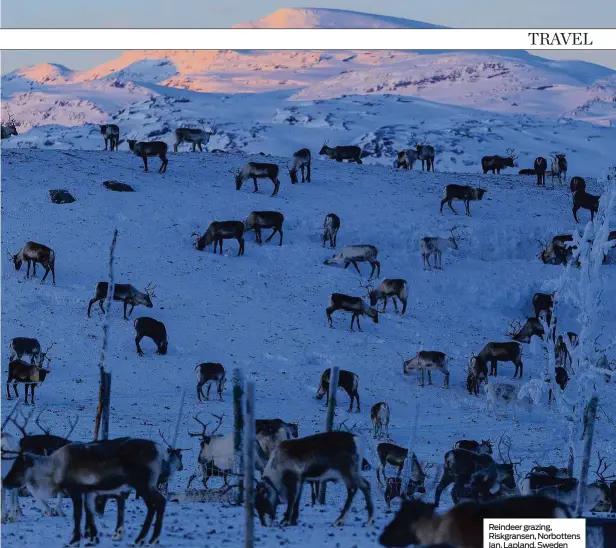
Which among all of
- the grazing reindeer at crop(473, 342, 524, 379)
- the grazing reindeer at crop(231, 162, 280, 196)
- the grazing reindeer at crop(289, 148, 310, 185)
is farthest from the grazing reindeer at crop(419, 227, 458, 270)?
the grazing reindeer at crop(289, 148, 310, 185)

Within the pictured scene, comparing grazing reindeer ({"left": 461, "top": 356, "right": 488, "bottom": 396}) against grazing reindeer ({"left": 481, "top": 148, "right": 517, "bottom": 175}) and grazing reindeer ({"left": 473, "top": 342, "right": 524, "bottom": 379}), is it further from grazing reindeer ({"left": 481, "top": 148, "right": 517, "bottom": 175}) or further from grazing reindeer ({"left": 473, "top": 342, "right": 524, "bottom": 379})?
grazing reindeer ({"left": 481, "top": 148, "right": 517, "bottom": 175})

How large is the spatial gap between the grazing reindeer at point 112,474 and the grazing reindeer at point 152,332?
1621 centimetres

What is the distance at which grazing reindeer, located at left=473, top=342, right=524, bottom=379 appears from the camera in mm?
31328

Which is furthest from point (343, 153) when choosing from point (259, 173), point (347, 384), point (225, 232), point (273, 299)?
point (347, 384)

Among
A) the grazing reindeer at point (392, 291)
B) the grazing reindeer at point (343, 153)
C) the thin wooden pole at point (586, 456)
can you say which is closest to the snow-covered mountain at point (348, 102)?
the grazing reindeer at point (343, 153)

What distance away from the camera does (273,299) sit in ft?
114

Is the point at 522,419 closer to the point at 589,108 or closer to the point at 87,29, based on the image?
the point at 87,29

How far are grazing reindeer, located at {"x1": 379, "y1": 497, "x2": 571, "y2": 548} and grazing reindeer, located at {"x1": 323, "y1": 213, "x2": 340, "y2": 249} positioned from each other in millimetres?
27928

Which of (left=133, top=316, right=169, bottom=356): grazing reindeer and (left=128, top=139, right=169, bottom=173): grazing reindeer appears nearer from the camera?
(left=133, top=316, right=169, bottom=356): grazing reindeer

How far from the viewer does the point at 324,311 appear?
34312mm

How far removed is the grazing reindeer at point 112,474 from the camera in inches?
522

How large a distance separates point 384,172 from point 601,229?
3022 centimetres

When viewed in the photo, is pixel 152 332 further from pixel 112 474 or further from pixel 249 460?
pixel 249 460

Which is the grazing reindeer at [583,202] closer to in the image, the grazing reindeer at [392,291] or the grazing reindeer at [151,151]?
the grazing reindeer at [392,291]
